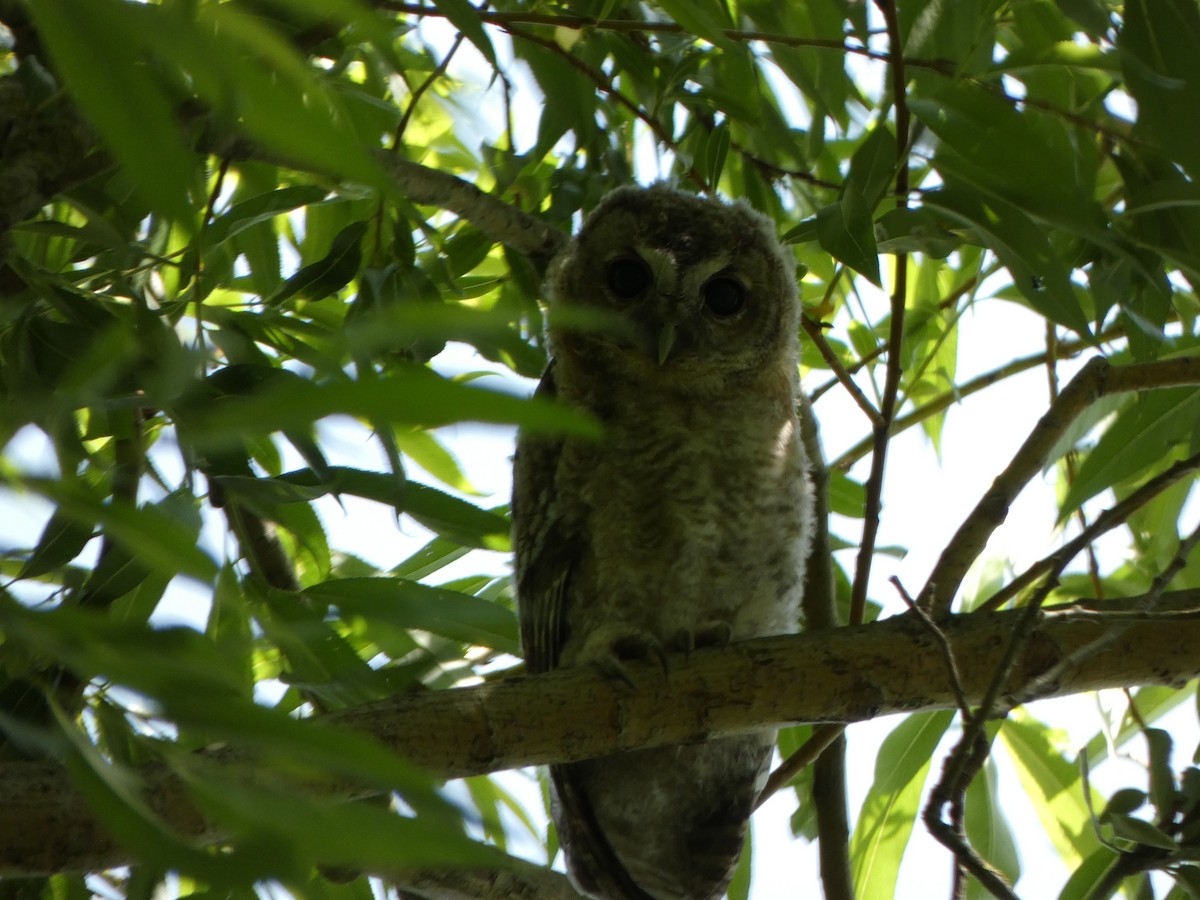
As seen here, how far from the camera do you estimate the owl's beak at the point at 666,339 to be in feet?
5.79

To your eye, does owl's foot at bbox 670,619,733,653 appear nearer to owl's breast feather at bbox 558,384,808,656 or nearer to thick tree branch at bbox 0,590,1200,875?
owl's breast feather at bbox 558,384,808,656

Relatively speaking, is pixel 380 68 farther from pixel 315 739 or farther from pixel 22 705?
pixel 315 739

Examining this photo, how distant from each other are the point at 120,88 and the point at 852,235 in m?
0.82

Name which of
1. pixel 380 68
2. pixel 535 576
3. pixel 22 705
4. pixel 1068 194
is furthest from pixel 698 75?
pixel 22 705

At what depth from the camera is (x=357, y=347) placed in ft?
1.79

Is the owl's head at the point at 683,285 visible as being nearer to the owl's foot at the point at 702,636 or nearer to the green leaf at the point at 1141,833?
the owl's foot at the point at 702,636

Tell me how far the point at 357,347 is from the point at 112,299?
2.43 feet

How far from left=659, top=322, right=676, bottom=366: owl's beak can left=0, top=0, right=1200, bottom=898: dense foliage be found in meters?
0.22

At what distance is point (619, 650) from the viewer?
57.7 inches

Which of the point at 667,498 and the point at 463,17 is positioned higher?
the point at 463,17

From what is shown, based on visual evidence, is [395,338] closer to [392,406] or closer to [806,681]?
[392,406]

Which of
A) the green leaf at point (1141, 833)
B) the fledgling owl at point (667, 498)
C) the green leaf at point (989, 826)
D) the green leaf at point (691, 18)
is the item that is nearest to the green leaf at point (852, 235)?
the green leaf at point (691, 18)

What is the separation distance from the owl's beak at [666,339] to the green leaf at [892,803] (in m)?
0.63

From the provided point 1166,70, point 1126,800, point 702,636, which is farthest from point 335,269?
point 1126,800
